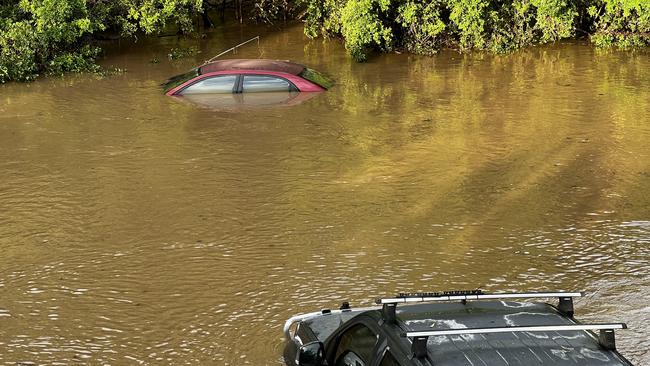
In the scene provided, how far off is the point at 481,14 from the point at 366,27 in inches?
112

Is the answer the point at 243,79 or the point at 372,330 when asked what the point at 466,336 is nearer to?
the point at 372,330

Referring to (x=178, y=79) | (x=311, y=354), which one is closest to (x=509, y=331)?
(x=311, y=354)

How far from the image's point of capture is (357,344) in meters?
5.43

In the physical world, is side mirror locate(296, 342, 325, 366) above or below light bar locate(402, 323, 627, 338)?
below

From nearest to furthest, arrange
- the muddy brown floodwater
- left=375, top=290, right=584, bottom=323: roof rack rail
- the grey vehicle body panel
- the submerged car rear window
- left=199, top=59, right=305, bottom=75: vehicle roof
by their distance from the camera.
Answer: the grey vehicle body panel, left=375, top=290, right=584, bottom=323: roof rack rail, the muddy brown floodwater, left=199, top=59, right=305, bottom=75: vehicle roof, the submerged car rear window

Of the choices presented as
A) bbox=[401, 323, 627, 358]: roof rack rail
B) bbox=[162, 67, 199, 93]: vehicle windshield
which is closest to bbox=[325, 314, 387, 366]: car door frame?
bbox=[401, 323, 627, 358]: roof rack rail

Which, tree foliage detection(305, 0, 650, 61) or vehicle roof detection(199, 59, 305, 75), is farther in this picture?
A: tree foliage detection(305, 0, 650, 61)

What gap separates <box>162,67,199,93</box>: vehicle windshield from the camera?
1622cm

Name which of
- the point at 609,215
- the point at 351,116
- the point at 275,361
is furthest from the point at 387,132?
the point at 275,361

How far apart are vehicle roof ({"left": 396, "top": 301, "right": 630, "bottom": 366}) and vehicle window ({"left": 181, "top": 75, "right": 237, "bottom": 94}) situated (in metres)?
11.1

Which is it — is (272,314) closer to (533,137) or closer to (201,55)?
(533,137)

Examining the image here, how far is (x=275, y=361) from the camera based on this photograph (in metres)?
7.76

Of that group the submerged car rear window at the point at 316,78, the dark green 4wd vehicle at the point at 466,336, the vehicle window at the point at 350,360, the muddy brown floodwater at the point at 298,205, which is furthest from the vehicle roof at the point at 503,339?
the submerged car rear window at the point at 316,78

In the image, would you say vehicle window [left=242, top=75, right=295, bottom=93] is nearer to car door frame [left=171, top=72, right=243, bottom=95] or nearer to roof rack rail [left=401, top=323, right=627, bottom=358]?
car door frame [left=171, top=72, right=243, bottom=95]
